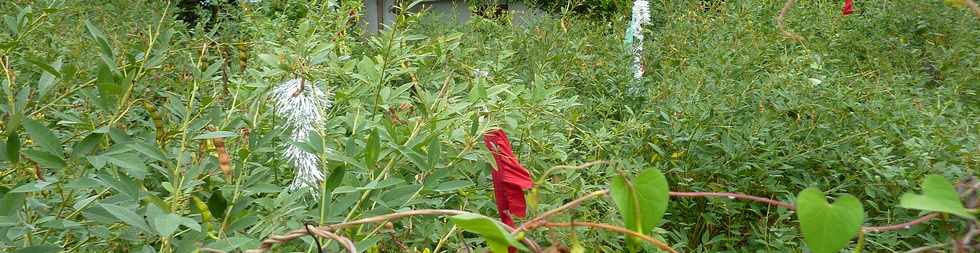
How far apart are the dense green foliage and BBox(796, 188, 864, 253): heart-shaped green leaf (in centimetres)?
14

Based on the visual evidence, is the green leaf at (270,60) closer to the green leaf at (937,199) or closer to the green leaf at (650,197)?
the green leaf at (650,197)

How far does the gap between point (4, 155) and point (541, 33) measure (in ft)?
9.07

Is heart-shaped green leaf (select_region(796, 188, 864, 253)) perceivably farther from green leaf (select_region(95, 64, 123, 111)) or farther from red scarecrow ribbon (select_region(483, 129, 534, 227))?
green leaf (select_region(95, 64, 123, 111))

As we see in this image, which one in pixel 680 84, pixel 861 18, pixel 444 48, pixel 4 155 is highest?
pixel 4 155

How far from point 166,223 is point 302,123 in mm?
431

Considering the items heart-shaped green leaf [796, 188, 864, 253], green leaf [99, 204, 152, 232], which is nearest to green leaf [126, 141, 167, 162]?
green leaf [99, 204, 152, 232]

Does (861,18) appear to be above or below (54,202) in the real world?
below

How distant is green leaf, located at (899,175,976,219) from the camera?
24.0 inches

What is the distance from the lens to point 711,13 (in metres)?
3.95

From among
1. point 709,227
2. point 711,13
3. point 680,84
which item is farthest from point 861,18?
point 709,227

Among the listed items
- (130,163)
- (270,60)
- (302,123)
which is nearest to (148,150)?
(130,163)

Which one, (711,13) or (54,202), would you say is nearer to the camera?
(54,202)

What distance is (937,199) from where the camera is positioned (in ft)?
2.07

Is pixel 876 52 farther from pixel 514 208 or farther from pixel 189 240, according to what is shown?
pixel 189 240
